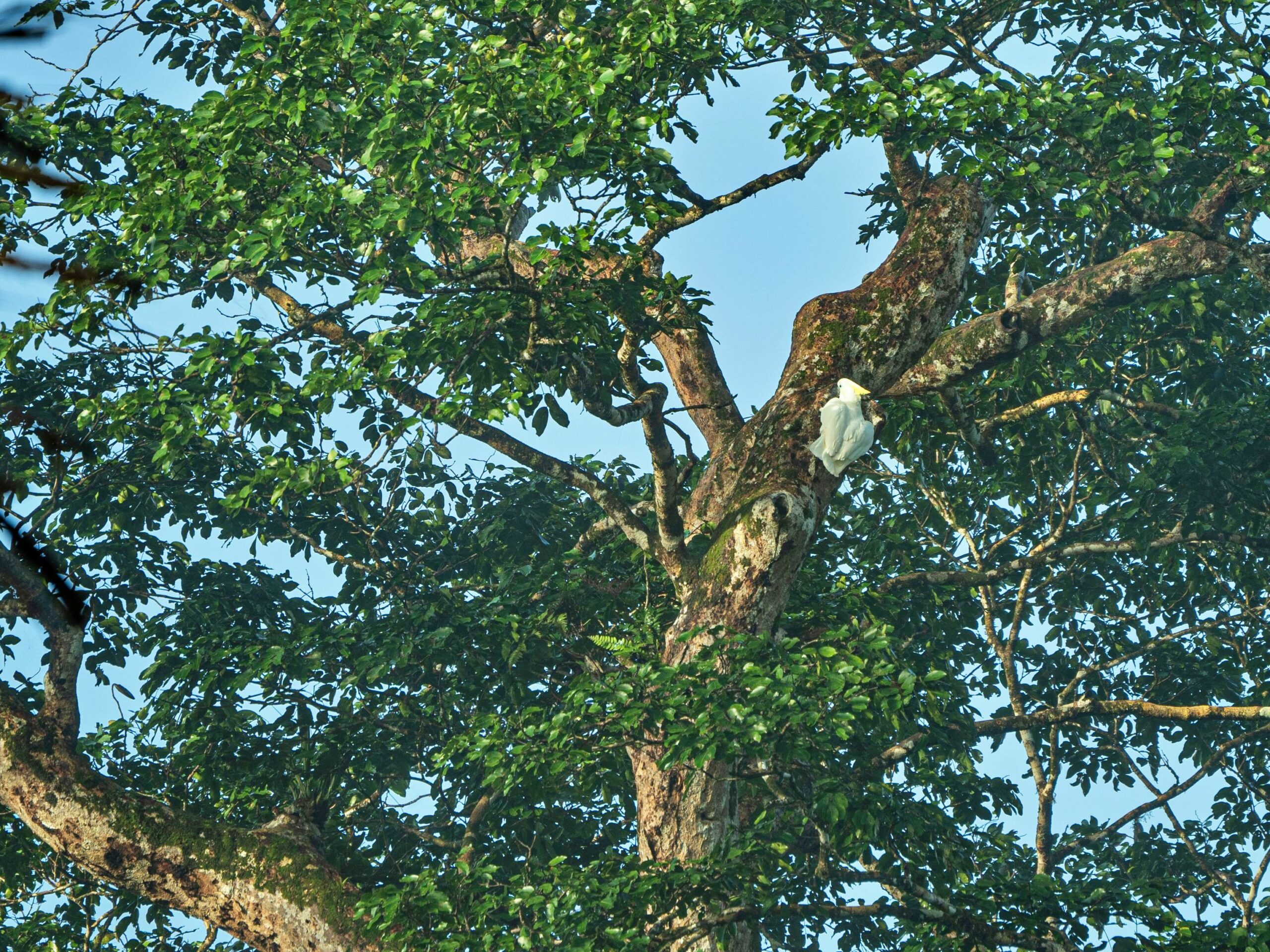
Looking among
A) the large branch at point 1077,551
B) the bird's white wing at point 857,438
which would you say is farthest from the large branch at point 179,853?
the large branch at point 1077,551

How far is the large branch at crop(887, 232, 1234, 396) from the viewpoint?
7.99m

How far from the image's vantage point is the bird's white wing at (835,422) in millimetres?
6594

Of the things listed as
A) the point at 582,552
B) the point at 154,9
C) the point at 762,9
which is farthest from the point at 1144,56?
the point at 154,9

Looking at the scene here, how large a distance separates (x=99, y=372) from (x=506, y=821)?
3.98 metres

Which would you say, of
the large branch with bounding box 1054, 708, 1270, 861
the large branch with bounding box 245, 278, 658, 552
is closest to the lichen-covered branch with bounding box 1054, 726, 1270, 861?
the large branch with bounding box 1054, 708, 1270, 861

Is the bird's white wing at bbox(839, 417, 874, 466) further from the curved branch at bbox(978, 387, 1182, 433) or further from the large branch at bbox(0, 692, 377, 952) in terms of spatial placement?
the large branch at bbox(0, 692, 377, 952)

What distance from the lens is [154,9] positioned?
353 inches

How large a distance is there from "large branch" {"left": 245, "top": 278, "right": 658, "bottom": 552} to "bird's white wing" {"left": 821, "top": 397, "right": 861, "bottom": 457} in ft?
4.25

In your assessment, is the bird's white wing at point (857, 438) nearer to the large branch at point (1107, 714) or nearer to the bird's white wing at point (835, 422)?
the bird's white wing at point (835, 422)

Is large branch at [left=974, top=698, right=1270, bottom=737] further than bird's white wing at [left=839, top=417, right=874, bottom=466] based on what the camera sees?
Yes

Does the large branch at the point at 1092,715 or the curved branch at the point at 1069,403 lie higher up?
the curved branch at the point at 1069,403

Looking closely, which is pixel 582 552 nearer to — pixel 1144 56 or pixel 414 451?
pixel 414 451

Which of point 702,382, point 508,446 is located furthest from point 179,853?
point 702,382

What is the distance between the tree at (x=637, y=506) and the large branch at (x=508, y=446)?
0.04 metres
